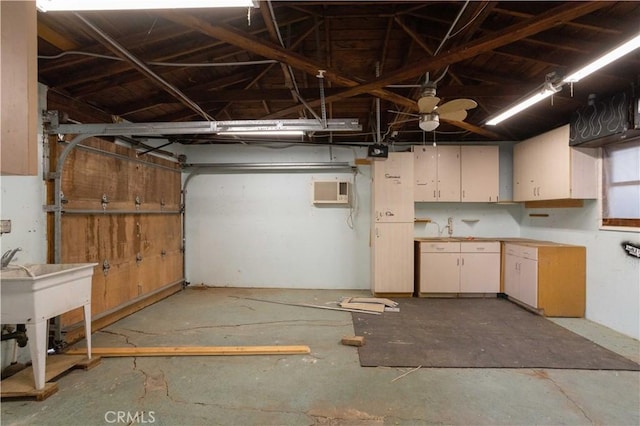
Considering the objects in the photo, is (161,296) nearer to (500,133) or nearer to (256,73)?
(256,73)

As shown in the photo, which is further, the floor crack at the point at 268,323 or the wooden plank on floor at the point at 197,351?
the floor crack at the point at 268,323

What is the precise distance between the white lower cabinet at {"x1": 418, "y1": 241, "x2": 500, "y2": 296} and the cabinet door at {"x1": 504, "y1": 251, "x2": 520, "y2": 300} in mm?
113

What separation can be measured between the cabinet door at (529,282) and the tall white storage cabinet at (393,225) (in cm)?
154

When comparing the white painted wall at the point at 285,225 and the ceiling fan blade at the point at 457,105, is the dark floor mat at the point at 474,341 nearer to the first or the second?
the white painted wall at the point at 285,225

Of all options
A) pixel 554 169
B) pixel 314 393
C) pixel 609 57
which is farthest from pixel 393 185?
pixel 314 393

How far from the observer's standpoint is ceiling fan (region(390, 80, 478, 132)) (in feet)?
8.32

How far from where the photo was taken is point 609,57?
2.04 metres

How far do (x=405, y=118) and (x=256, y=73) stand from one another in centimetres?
204

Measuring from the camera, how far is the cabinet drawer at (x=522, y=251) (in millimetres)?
3817

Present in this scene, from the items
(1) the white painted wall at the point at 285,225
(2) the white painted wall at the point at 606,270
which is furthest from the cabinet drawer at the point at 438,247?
(2) the white painted wall at the point at 606,270

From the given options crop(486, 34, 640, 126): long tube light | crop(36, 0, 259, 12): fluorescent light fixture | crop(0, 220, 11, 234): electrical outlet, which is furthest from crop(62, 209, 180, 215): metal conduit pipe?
crop(486, 34, 640, 126): long tube light

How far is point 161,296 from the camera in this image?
4496 millimetres
